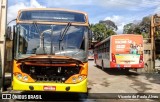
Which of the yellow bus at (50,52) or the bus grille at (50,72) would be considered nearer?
the yellow bus at (50,52)

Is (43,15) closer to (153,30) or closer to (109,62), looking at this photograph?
(109,62)

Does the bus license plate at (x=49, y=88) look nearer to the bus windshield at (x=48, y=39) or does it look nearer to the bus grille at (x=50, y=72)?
the bus grille at (x=50, y=72)

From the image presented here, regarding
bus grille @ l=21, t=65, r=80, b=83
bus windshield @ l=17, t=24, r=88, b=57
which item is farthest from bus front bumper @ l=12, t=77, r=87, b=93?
bus windshield @ l=17, t=24, r=88, b=57

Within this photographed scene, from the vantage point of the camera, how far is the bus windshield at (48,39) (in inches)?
400

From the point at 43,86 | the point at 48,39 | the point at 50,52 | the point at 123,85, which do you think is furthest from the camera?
the point at 123,85

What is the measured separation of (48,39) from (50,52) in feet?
1.76

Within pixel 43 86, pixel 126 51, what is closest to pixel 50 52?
pixel 43 86

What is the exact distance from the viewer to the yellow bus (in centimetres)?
980

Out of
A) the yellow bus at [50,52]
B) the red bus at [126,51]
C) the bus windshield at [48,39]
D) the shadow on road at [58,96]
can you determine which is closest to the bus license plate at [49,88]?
the yellow bus at [50,52]

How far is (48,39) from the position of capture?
1031cm

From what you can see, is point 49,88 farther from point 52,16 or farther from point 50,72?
point 52,16

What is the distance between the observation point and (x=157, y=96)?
12188 mm

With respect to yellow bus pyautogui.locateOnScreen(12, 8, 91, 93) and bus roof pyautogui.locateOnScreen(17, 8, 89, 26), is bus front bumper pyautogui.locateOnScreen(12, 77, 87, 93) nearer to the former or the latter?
yellow bus pyautogui.locateOnScreen(12, 8, 91, 93)

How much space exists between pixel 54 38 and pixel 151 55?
1794cm
